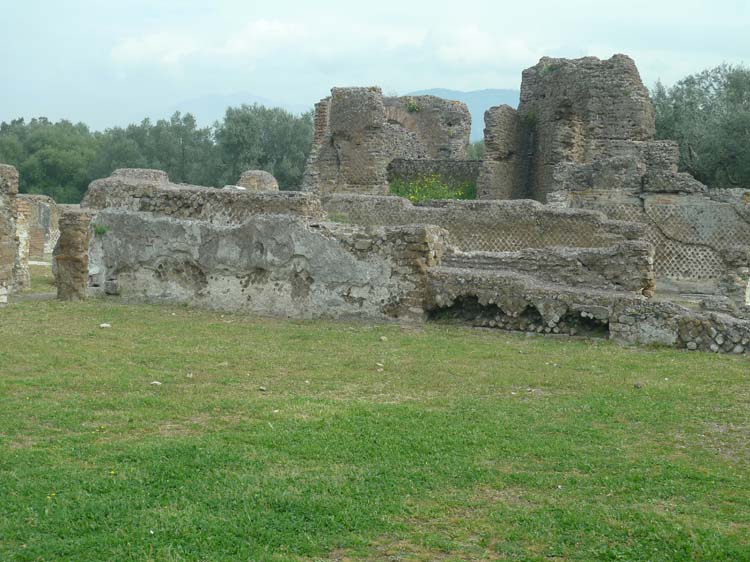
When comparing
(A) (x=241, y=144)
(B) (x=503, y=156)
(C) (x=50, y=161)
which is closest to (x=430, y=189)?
(B) (x=503, y=156)

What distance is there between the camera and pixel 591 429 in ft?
20.4

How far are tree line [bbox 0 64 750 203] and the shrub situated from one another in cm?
628

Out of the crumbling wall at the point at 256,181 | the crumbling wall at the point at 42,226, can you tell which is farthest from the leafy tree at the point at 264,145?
the crumbling wall at the point at 256,181

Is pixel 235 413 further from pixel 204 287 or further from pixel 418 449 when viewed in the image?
pixel 204 287

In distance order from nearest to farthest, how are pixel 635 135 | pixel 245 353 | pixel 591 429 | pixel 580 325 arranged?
1. pixel 591 429
2. pixel 245 353
3. pixel 580 325
4. pixel 635 135

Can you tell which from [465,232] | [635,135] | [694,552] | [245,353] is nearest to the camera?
[694,552]

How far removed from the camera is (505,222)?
16531 millimetres

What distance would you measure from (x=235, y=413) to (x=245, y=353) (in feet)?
8.14

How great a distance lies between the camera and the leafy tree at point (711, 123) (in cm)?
2406

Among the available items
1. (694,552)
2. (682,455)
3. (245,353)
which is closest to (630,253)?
(245,353)

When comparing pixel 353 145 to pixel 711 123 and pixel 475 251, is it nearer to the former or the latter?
pixel 711 123

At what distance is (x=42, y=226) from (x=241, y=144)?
18748mm

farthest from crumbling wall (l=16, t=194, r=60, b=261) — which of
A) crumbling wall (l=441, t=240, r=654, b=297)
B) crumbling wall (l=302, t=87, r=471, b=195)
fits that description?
crumbling wall (l=441, t=240, r=654, b=297)

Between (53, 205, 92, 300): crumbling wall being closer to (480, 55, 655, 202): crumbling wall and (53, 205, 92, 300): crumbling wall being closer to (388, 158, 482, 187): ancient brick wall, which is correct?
(480, 55, 655, 202): crumbling wall
